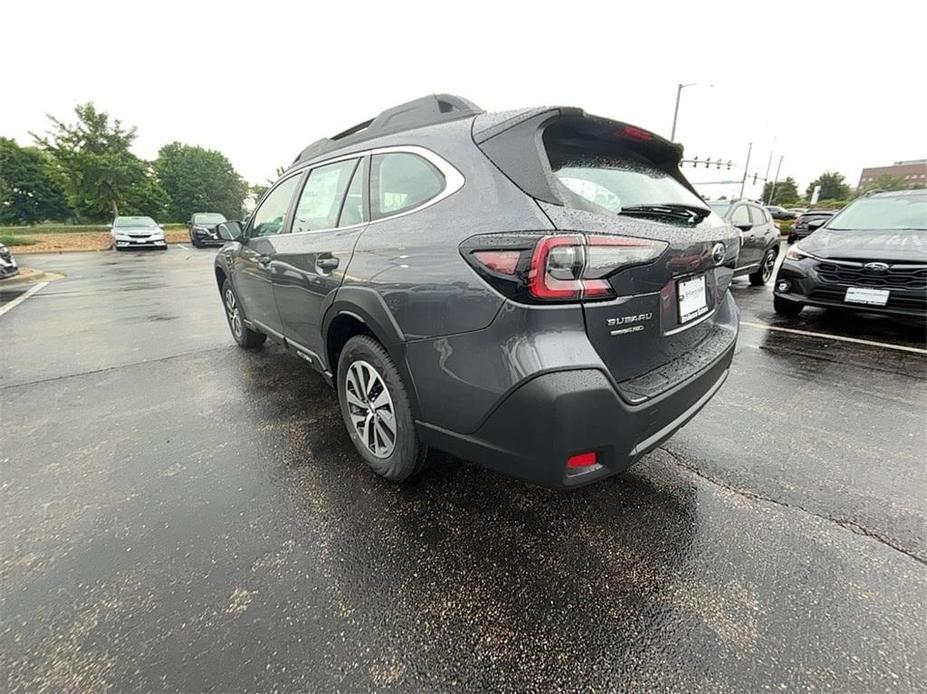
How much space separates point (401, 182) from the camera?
2.11 metres

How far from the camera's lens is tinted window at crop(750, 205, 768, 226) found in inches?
316

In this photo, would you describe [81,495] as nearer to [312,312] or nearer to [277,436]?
[277,436]

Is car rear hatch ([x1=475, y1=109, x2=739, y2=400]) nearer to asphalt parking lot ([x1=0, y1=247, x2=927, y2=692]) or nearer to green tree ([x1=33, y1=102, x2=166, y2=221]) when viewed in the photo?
asphalt parking lot ([x1=0, y1=247, x2=927, y2=692])

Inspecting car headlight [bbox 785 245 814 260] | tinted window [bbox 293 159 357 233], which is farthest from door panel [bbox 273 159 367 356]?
car headlight [bbox 785 245 814 260]

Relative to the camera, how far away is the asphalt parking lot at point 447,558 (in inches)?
55.4

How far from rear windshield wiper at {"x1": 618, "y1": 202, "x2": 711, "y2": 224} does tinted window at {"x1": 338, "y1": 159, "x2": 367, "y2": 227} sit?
4.27 feet

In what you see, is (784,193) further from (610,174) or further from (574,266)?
(574,266)

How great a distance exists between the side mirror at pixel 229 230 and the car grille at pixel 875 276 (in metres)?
6.10

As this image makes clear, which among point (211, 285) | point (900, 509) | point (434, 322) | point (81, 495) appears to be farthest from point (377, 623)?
point (211, 285)

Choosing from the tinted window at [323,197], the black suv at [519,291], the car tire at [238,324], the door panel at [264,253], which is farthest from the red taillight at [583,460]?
the car tire at [238,324]

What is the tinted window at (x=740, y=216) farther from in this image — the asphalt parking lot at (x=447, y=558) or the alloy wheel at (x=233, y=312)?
the alloy wheel at (x=233, y=312)

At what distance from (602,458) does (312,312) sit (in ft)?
6.27

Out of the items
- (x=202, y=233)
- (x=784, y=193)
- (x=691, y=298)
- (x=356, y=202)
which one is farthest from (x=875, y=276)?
(x=784, y=193)

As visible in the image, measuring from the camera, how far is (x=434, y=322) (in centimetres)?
176
